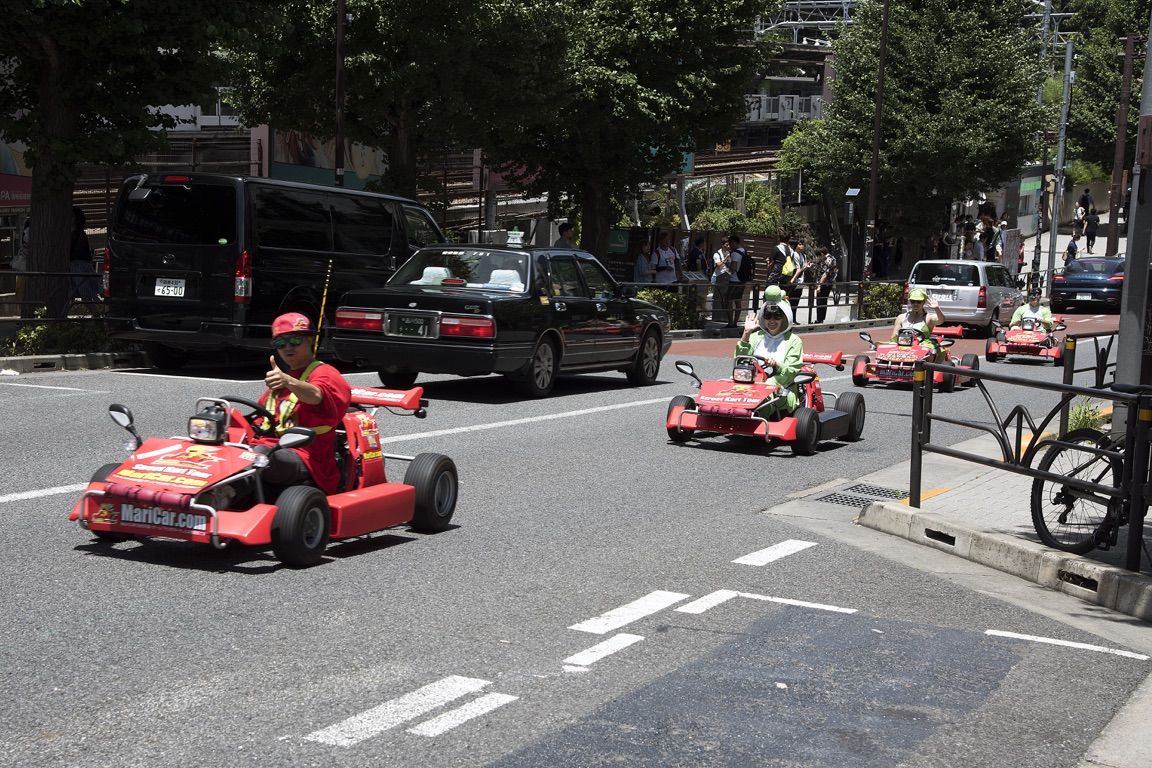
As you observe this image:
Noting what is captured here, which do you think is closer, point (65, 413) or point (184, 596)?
point (184, 596)

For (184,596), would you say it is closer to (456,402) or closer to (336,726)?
(336,726)

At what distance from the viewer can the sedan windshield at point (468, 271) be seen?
16.4 metres

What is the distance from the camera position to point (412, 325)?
15.8m

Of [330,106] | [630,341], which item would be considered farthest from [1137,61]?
[630,341]

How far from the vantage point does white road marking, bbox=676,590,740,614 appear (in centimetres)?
714

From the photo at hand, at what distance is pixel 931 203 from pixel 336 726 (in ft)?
150

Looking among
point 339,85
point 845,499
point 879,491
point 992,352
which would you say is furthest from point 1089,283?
point 845,499

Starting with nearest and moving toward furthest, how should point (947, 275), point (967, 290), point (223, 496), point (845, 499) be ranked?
point (223, 496) < point (845, 499) < point (967, 290) < point (947, 275)

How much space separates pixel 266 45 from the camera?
23.4 meters

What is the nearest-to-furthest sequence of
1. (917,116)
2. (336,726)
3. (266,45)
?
(336,726), (266,45), (917,116)

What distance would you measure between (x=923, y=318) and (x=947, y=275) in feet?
49.8

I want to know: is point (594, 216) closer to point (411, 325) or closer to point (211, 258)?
point (211, 258)

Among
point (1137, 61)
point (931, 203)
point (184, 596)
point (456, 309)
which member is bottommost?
point (184, 596)

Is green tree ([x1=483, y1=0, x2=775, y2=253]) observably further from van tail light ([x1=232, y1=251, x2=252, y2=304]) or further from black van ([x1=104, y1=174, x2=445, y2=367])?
van tail light ([x1=232, y1=251, x2=252, y2=304])
